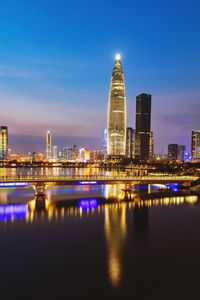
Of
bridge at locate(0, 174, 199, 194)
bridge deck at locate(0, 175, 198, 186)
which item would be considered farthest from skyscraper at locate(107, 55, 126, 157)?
bridge at locate(0, 174, 199, 194)

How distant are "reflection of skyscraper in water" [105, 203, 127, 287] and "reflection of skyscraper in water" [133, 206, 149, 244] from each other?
79 centimetres

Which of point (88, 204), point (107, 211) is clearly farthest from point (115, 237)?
point (88, 204)

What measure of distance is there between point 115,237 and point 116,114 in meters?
128

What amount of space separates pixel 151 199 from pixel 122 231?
1265 centimetres

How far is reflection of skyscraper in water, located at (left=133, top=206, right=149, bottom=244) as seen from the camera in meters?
17.1

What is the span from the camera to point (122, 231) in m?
18.1

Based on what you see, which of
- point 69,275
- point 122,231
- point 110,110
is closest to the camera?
point 69,275

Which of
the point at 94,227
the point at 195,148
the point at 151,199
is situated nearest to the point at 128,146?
the point at 195,148

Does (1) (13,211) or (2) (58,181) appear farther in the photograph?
(2) (58,181)

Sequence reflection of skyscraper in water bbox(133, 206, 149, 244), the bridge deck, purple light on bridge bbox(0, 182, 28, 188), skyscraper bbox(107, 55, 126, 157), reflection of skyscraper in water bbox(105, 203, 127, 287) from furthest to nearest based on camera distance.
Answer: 1. skyscraper bbox(107, 55, 126, 157)
2. the bridge deck
3. purple light on bridge bbox(0, 182, 28, 188)
4. reflection of skyscraper in water bbox(133, 206, 149, 244)
5. reflection of skyscraper in water bbox(105, 203, 127, 287)

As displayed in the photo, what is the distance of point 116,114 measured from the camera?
14238 centimetres

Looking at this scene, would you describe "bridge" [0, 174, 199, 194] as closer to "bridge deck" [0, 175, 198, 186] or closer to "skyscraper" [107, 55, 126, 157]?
"bridge deck" [0, 175, 198, 186]

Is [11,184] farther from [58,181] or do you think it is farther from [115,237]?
[115,237]

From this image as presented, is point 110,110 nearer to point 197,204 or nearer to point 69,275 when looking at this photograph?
point 197,204
